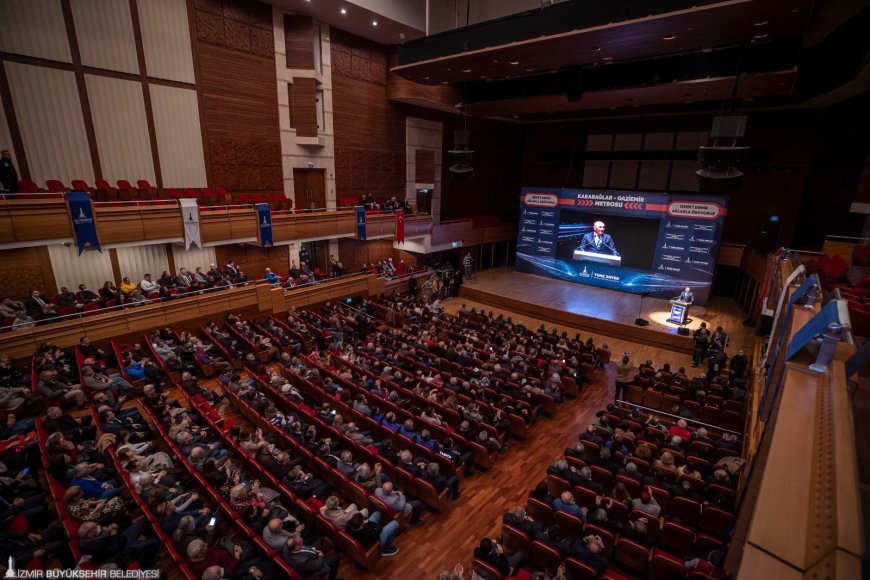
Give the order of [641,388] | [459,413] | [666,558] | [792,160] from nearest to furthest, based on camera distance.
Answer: [666,558] < [459,413] < [641,388] < [792,160]

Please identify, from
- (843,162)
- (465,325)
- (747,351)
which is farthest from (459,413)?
(843,162)

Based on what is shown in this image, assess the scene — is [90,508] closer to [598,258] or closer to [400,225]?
[400,225]

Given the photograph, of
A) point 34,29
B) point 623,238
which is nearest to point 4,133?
point 34,29

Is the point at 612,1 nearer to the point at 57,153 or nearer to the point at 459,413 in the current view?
the point at 459,413

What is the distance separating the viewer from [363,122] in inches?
624

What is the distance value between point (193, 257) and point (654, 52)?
526 inches

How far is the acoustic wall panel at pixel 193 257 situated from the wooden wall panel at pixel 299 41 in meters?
6.75

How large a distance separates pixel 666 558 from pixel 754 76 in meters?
10.6

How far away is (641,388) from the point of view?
862 cm

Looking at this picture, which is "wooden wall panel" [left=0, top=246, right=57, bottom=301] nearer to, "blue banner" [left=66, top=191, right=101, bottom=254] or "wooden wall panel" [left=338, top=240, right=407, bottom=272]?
"blue banner" [left=66, top=191, right=101, bottom=254]

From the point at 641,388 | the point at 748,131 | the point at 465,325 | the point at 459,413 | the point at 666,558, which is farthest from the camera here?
the point at 748,131

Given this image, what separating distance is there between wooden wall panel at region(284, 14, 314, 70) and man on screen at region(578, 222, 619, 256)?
12.3 m

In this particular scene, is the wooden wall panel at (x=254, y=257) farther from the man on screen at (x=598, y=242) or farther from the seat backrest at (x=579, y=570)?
the seat backrest at (x=579, y=570)

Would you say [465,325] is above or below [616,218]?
below
